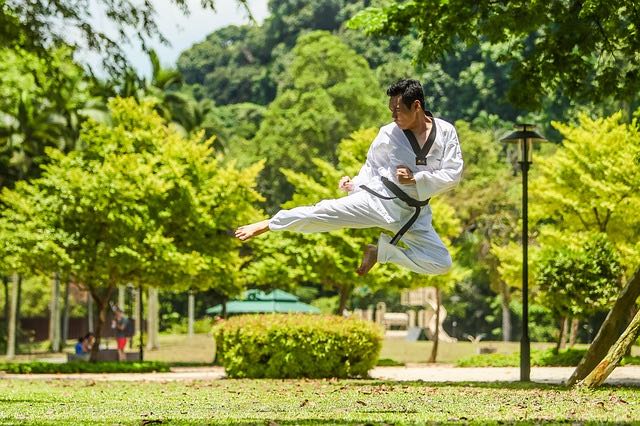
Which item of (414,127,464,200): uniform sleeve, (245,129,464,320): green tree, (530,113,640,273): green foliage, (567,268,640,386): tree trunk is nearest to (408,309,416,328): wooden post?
(245,129,464,320): green tree

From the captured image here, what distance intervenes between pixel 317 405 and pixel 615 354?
4405 millimetres

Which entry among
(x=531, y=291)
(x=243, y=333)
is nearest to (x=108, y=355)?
(x=243, y=333)

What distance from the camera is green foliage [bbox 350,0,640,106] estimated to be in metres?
16.7

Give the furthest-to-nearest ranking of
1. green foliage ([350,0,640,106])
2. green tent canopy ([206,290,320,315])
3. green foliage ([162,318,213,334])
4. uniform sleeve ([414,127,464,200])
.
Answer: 1. green foliage ([162,318,213,334])
2. green tent canopy ([206,290,320,315])
3. green foliage ([350,0,640,106])
4. uniform sleeve ([414,127,464,200])

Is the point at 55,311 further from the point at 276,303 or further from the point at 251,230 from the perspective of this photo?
the point at 251,230

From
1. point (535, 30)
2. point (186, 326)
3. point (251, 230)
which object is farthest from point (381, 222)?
point (186, 326)

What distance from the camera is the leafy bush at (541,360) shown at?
30.3m

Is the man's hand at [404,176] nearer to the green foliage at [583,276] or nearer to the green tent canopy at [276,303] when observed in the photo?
the green foliage at [583,276]

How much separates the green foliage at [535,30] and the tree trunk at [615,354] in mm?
4656

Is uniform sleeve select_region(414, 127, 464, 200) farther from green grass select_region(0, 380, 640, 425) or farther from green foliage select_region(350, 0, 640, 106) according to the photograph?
green foliage select_region(350, 0, 640, 106)

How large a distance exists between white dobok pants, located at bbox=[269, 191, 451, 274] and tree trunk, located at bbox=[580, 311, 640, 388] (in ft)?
16.4

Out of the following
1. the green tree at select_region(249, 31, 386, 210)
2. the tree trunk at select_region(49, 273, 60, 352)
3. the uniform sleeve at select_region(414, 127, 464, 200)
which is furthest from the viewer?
the green tree at select_region(249, 31, 386, 210)

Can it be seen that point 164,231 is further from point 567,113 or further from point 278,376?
point 567,113

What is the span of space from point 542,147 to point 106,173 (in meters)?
41.5
